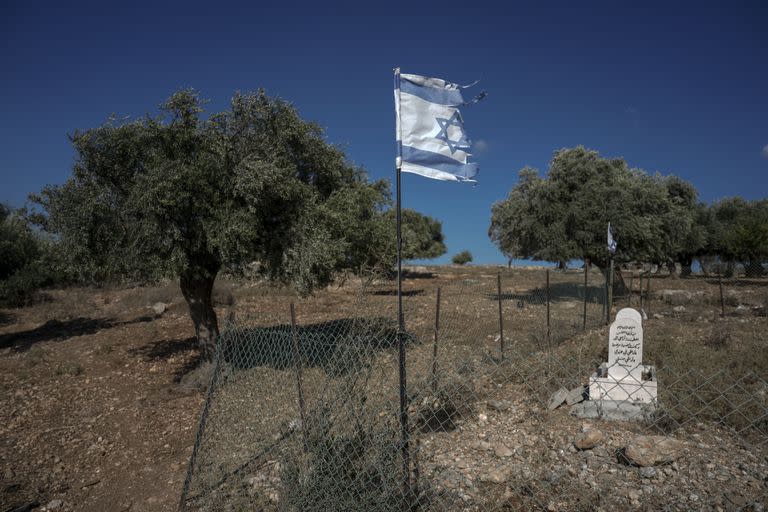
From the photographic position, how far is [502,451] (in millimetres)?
5492

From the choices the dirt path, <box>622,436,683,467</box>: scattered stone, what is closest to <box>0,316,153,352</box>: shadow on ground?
the dirt path

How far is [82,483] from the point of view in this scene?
20.8 feet

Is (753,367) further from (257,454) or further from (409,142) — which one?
(257,454)

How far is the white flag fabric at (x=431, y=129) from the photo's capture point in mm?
4426

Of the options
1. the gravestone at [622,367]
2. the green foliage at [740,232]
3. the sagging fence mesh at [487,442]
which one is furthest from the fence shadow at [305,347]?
the green foliage at [740,232]

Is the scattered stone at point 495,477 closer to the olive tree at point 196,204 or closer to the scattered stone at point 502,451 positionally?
the scattered stone at point 502,451

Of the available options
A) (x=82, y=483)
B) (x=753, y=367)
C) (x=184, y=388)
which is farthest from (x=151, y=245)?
(x=753, y=367)

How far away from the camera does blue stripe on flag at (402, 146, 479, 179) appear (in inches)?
174

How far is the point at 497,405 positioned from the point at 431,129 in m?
4.28

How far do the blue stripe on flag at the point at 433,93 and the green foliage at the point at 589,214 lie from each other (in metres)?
17.1

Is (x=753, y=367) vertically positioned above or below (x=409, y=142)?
below

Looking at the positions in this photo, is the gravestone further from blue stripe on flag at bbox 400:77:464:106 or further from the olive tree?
the olive tree

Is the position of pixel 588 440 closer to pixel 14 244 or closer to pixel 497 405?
pixel 497 405

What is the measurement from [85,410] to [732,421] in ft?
33.0
